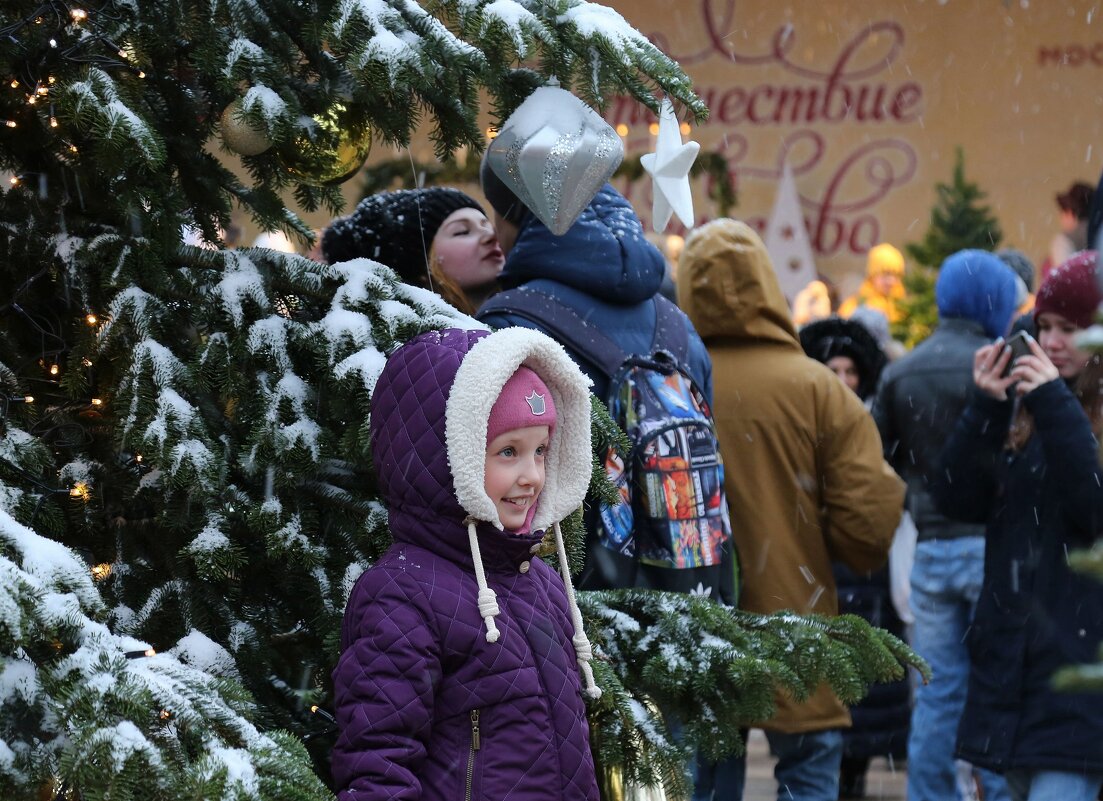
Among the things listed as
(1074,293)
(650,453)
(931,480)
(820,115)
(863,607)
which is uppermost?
(820,115)

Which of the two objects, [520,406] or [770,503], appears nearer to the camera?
[520,406]

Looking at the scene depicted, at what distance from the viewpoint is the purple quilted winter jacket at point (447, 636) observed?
6.54 ft

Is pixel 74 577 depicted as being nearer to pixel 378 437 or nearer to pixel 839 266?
pixel 378 437

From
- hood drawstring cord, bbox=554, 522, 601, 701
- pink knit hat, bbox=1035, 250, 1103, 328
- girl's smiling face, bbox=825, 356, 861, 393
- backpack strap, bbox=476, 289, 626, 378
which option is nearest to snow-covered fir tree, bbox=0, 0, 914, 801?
hood drawstring cord, bbox=554, 522, 601, 701

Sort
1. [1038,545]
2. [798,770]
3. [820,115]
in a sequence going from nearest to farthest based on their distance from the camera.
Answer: [1038,545] < [798,770] < [820,115]

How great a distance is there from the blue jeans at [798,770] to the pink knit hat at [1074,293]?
1.27 meters

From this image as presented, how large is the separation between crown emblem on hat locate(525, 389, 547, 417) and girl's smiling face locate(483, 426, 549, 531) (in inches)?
1.0

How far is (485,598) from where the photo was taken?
2.08 m

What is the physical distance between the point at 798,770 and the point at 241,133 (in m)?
2.54

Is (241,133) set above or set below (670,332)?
above

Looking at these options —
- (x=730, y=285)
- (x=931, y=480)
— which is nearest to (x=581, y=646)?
(x=730, y=285)

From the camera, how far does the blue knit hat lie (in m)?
4.83

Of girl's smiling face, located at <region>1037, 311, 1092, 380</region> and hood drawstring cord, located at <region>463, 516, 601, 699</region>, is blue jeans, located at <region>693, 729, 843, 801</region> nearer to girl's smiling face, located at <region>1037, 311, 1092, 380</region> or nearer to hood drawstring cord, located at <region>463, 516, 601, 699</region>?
girl's smiling face, located at <region>1037, 311, 1092, 380</region>

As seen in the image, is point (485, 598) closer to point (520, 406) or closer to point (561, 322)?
point (520, 406)
